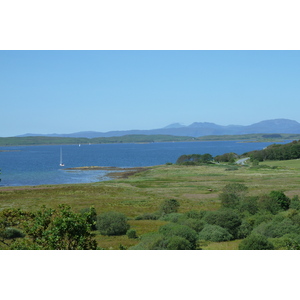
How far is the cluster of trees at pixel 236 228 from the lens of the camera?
561 inches

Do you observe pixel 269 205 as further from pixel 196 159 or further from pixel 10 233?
pixel 196 159

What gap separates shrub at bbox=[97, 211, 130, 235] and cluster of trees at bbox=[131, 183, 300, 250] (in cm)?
288

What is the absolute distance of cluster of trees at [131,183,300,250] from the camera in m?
14.3

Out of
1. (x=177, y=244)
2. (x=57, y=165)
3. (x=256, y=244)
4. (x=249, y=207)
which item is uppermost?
(x=177, y=244)

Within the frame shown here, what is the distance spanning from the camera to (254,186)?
4569cm

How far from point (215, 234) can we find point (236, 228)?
1.79m

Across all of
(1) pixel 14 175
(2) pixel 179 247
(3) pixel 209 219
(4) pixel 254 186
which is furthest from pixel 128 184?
(2) pixel 179 247

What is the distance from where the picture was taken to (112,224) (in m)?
21.7

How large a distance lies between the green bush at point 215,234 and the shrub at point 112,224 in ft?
16.8

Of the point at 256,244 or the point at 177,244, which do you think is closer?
the point at 177,244

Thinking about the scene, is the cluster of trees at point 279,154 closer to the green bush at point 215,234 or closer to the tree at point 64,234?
the green bush at point 215,234

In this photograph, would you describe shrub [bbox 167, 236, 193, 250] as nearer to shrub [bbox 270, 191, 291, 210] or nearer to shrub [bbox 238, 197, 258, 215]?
shrub [bbox 238, 197, 258, 215]

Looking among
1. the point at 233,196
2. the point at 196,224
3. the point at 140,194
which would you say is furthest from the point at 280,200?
the point at 140,194

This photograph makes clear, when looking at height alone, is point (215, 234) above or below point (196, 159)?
above
